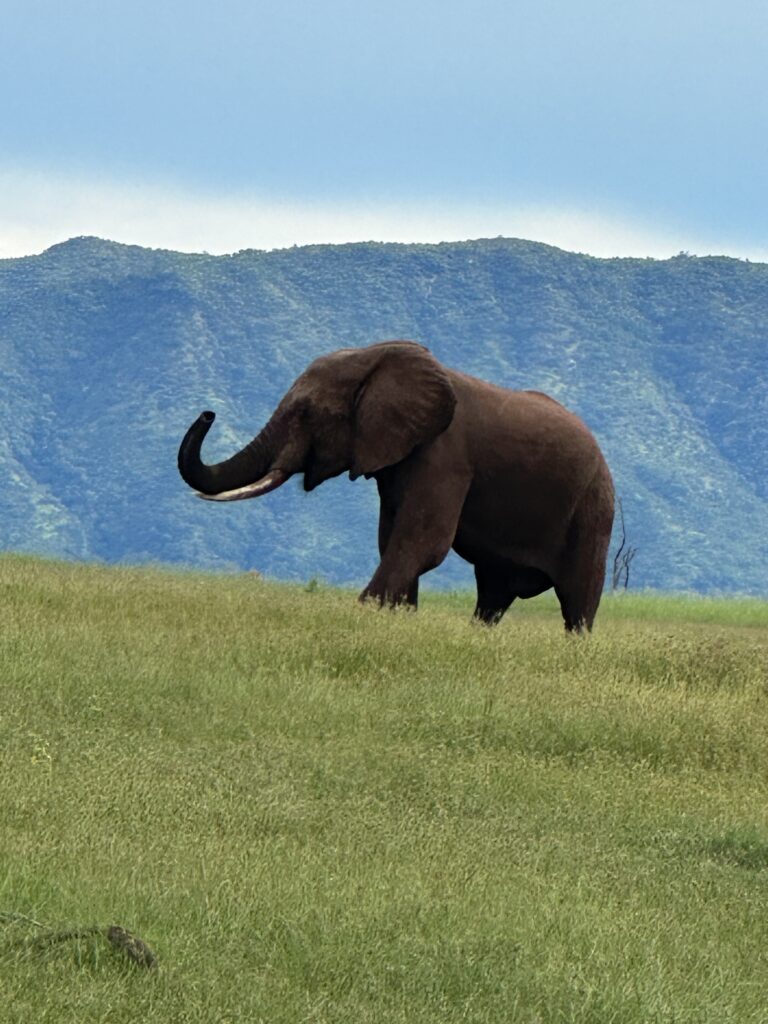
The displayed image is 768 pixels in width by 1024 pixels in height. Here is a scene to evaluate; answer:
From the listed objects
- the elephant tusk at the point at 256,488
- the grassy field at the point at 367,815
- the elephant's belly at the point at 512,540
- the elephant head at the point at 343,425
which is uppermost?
the elephant head at the point at 343,425

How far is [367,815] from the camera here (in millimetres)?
9109

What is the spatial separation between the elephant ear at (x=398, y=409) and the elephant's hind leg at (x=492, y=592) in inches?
81.1

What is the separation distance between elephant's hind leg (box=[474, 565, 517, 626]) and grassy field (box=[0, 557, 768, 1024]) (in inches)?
89.5

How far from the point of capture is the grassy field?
6043 mm

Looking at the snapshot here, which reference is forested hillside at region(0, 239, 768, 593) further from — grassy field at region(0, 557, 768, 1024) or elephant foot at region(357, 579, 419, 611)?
grassy field at region(0, 557, 768, 1024)

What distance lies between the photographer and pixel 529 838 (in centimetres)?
920

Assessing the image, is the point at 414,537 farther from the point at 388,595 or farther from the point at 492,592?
the point at 492,592

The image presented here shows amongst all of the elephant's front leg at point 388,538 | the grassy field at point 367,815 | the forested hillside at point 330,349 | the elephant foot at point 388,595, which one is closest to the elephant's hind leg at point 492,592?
the elephant's front leg at point 388,538

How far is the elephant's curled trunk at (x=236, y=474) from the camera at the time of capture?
1678 centimetres

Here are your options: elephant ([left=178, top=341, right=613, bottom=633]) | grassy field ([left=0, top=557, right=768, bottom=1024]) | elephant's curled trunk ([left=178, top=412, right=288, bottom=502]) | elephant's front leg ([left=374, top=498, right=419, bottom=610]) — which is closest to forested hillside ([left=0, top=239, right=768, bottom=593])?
elephant ([left=178, top=341, right=613, bottom=633])

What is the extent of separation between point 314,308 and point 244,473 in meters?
173

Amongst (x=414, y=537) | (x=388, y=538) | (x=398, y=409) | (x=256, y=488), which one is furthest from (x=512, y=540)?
(x=256, y=488)

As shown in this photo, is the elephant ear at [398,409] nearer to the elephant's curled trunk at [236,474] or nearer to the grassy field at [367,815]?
the elephant's curled trunk at [236,474]

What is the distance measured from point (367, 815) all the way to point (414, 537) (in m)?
7.53
